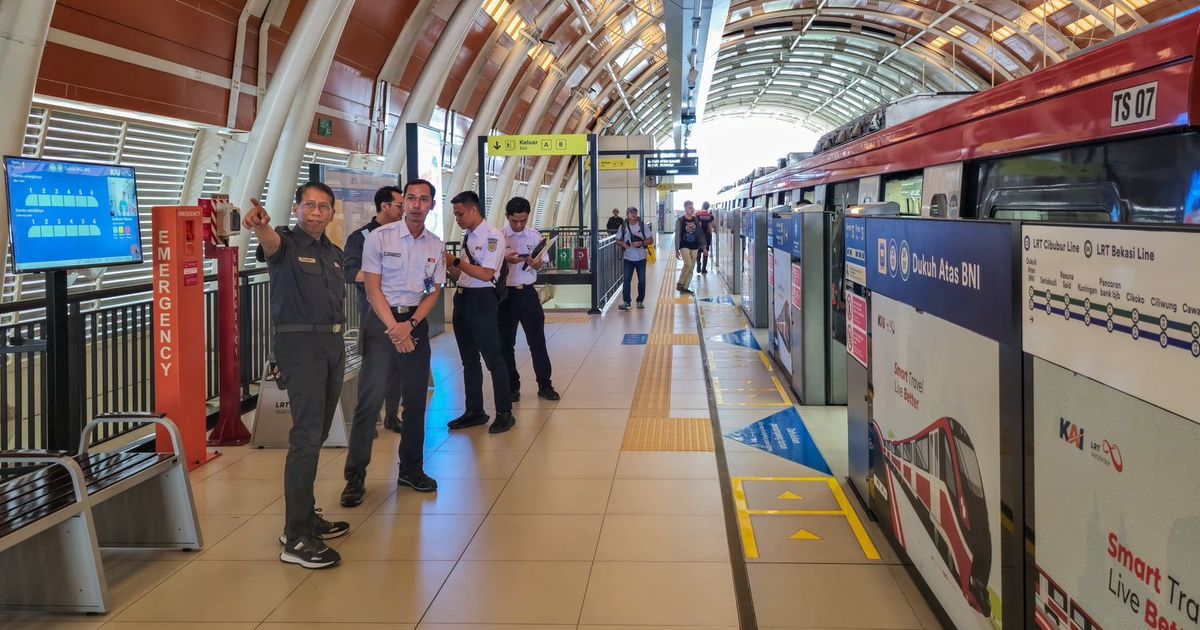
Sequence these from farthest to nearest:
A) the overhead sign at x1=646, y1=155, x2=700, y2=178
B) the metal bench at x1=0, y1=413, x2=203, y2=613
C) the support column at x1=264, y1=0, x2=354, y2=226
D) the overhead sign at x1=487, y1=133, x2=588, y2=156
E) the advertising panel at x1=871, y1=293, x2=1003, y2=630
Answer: the overhead sign at x1=646, y1=155, x2=700, y2=178
the overhead sign at x1=487, y1=133, x2=588, y2=156
the support column at x1=264, y1=0, x2=354, y2=226
the metal bench at x1=0, y1=413, x2=203, y2=613
the advertising panel at x1=871, y1=293, x2=1003, y2=630

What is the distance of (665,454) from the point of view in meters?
5.83

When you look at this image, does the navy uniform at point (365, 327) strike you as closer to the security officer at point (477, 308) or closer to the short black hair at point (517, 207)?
the security officer at point (477, 308)

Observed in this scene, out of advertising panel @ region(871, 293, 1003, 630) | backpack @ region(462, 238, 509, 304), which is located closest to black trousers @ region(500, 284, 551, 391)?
backpack @ region(462, 238, 509, 304)

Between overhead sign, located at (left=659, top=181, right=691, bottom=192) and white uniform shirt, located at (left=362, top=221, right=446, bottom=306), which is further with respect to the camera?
overhead sign, located at (left=659, top=181, right=691, bottom=192)

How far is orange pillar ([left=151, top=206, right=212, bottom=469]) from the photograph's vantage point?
5.40 meters

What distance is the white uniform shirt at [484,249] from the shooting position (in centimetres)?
629

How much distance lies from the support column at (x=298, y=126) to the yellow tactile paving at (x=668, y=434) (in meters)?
7.56

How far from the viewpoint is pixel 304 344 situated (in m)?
4.10

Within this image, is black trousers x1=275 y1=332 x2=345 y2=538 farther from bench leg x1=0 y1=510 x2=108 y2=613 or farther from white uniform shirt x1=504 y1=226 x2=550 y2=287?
white uniform shirt x1=504 y1=226 x2=550 y2=287

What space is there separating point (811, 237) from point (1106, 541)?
200 inches

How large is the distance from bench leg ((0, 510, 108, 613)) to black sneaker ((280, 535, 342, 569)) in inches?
28.9

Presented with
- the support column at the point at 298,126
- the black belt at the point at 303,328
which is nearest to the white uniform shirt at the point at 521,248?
the black belt at the point at 303,328

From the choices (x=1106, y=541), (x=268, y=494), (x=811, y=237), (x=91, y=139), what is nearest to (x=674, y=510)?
(x=268, y=494)

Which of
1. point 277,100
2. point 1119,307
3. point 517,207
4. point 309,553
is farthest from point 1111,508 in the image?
point 277,100
